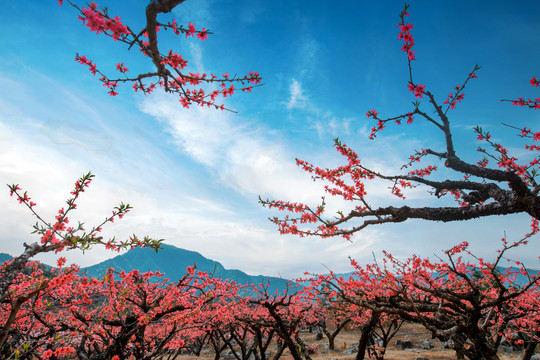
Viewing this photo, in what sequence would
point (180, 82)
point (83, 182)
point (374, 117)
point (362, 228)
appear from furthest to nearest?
point (374, 117) → point (362, 228) → point (83, 182) → point (180, 82)

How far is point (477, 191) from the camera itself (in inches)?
229

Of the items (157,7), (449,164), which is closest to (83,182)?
(157,7)

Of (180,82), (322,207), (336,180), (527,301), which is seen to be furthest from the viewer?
(527,301)

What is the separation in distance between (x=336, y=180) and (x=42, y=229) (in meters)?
6.58

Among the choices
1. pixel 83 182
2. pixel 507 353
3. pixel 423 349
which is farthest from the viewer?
pixel 423 349

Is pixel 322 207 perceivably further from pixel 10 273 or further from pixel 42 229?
pixel 10 273

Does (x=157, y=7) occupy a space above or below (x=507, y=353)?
above

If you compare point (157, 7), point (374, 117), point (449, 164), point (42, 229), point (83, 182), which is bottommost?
point (42, 229)

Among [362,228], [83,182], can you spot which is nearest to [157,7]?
[83,182]

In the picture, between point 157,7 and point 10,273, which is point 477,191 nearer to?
point 157,7

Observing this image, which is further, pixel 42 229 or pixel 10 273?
pixel 10 273

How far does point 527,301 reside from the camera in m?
14.5

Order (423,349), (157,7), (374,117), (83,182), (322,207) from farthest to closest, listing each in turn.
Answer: (423,349), (374,117), (322,207), (83,182), (157,7)

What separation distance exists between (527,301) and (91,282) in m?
21.0
